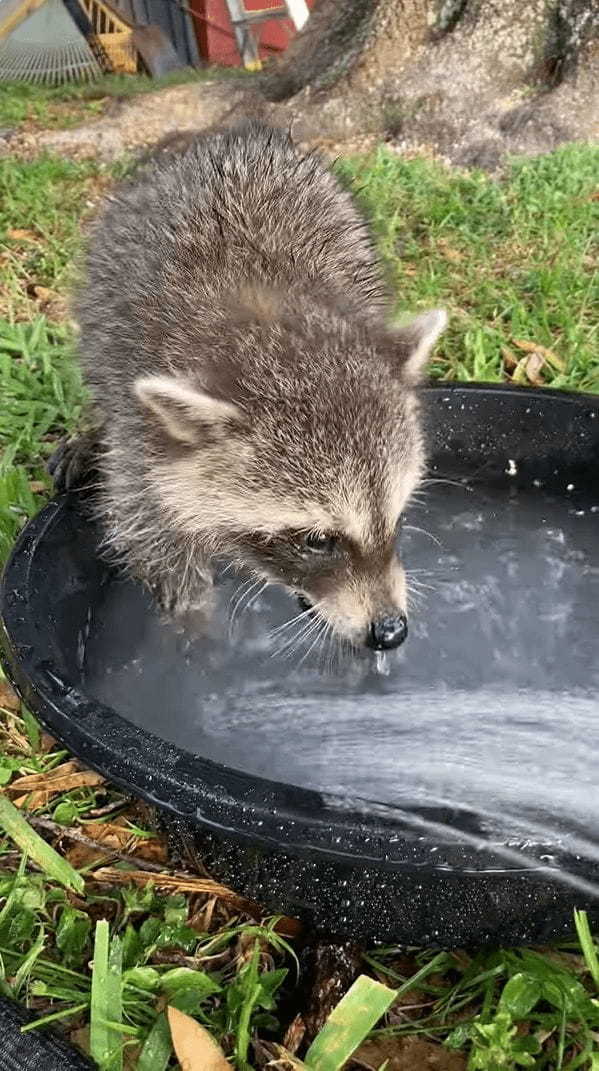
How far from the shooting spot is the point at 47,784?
2.88 m

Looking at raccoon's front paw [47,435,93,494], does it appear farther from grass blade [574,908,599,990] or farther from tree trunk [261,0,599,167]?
tree trunk [261,0,599,167]

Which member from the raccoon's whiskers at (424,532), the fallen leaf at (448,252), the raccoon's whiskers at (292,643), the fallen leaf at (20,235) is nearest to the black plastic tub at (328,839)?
the raccoon's whiskers at (292,643)

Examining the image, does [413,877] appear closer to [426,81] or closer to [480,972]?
[480,972]

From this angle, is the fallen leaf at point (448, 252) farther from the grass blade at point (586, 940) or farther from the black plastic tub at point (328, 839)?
the grass blade at point (586, 940)

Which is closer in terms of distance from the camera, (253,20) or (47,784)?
(47,784)

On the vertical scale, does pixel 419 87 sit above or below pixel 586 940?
above

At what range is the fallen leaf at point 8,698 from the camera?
315cm

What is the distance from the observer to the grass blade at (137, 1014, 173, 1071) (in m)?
2.09

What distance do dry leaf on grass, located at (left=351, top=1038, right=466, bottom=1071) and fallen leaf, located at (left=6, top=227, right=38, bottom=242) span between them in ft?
17.3

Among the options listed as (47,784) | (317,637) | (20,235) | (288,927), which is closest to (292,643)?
(317,637)

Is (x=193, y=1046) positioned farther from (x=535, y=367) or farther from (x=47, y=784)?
(x=535, y=367)

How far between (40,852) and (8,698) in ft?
2.64

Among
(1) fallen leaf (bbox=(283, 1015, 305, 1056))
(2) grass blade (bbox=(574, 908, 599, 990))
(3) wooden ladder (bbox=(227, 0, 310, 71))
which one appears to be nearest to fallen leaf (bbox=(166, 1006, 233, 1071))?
(1) fallen leaf (bbox=(283, 1015, 305, 1056))

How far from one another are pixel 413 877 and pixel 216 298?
6.15 ft
